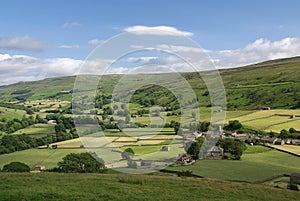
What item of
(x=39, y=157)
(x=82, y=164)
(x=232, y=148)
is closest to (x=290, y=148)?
(x=232, y=148)

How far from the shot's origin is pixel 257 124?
349 feet

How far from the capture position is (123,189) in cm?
2555

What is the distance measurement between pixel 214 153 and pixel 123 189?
3963 cm

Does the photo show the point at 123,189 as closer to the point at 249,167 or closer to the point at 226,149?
the point at 249,167

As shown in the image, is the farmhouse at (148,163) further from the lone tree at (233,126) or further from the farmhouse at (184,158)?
the lone tree at (233,126)

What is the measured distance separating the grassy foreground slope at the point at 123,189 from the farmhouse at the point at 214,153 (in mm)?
29937

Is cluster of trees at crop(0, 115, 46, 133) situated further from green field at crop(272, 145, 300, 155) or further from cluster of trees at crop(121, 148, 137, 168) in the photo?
green field at crop(272, 145, 300, 155)

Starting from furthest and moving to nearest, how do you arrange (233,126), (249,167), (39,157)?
(233,126), (39,157), (249,167)

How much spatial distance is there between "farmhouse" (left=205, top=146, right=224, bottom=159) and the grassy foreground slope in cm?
2994

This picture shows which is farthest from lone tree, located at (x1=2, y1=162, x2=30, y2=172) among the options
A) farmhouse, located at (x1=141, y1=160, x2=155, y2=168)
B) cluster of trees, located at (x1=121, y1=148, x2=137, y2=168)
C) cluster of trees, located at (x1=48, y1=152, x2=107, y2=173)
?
farmhouse, located at (x1=141, y1=160, x2=155, y2=168)

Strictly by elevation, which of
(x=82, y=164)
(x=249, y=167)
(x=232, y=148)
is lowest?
(x=249, y=167)

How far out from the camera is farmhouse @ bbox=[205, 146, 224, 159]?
6094cm

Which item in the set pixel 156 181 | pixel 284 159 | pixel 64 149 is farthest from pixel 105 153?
pixel 284 159

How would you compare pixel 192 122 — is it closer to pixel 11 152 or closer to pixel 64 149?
pixel 64 149
